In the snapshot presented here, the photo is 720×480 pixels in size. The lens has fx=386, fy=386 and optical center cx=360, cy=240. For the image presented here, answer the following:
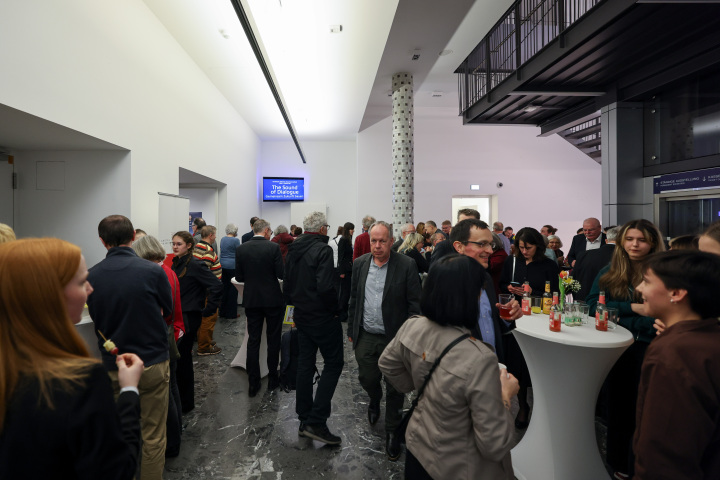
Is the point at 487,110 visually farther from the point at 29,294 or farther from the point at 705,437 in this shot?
the point at 29,294

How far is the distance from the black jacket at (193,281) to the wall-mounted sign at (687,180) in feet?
19.9

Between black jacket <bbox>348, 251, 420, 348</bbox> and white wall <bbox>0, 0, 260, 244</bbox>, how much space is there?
2942mm

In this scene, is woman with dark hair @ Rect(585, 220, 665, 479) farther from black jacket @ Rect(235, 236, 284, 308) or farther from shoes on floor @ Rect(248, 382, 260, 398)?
shoes on floor @ Rect(248, 382, 260, 398)

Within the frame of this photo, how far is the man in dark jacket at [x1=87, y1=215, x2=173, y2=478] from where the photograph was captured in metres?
2.16

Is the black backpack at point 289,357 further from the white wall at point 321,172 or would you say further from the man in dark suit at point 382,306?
the white wall at point 321,172

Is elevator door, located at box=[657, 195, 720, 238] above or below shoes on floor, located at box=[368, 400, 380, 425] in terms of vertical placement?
above

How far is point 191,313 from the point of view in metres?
3.61

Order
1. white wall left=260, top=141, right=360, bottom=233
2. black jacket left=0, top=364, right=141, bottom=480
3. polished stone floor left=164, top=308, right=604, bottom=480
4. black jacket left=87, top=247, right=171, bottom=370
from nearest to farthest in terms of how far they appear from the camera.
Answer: black jacket left=0, top=364, right=141, bottom=480 → black jacket left=87, top=247, right=171, bottom=370 → polished stone floor left=164, top=308, right=604, bottom=480 → white wall left=260, top=141, right=360, bottom=233

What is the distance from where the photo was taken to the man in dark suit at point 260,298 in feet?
12.9

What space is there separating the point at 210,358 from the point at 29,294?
4.41 m

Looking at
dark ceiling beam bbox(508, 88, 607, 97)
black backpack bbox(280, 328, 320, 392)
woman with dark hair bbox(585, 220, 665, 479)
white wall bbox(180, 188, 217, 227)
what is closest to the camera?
woman with dark hair bbox(585, 220, 665, 479)

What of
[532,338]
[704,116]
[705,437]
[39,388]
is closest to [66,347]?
[39,388]

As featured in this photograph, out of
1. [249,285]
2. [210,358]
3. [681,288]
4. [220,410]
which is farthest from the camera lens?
[210,358]

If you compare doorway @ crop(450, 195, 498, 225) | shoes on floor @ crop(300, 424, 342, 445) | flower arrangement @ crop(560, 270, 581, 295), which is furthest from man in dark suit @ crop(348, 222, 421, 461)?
doorway @ crop(450, 195, 498, 225)
